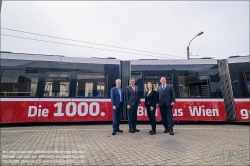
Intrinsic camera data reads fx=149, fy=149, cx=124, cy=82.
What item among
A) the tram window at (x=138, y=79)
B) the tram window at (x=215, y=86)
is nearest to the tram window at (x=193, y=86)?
the tram window at (x=215, y=86)

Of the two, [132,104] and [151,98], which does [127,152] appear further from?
[151,98]

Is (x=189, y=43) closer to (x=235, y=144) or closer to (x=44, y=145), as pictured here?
(x=235, y=144)

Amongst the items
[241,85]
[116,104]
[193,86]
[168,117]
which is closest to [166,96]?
[168,117]

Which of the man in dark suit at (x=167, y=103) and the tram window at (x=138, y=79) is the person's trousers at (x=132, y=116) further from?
the tram window at (x=138, y=79)

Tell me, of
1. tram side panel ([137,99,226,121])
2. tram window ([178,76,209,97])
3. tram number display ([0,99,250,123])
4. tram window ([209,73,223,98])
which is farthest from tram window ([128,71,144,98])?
tram window ([209,73,223,98])

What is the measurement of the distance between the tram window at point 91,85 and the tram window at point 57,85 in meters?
0.55

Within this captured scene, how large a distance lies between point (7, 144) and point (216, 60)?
906 centimetres

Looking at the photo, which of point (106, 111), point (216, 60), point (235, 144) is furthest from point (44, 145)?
point (216, 60)

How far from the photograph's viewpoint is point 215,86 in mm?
7285

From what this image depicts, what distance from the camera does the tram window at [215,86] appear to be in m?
7.21

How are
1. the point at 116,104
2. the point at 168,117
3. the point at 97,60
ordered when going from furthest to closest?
the point at 97,60 → the point at 116,104 → the point at 168,117

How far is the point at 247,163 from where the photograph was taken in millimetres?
2922

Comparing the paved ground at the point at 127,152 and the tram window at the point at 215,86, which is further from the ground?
the tram window at the point at 215,86

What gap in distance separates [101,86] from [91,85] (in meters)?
0.48
